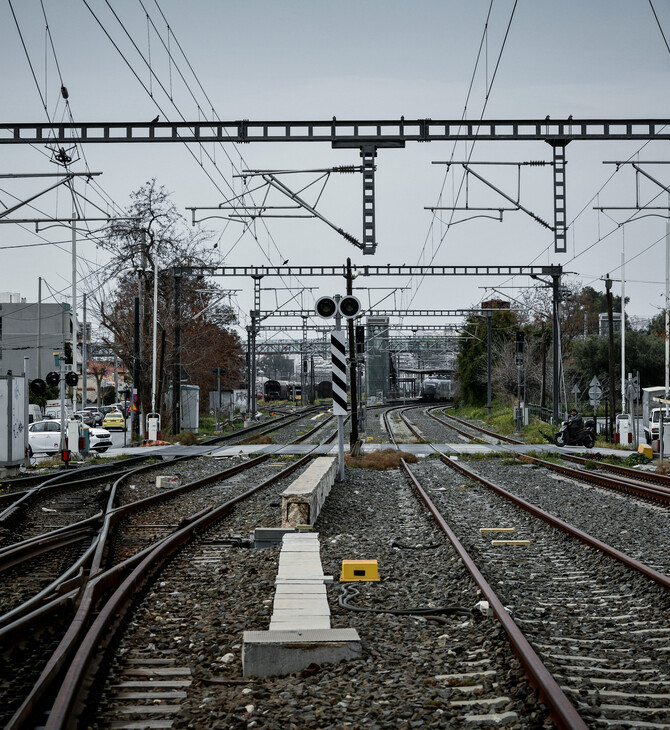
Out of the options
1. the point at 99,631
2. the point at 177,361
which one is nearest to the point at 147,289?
the point at 177,361

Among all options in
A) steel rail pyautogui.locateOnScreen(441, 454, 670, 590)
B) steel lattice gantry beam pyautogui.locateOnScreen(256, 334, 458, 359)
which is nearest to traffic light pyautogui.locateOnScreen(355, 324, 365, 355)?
steel rail pyautogui.locateOnScreen(441, 454, 670, 590)

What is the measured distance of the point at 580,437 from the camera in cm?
3241

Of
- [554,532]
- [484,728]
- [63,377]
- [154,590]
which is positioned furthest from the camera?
[63,377]

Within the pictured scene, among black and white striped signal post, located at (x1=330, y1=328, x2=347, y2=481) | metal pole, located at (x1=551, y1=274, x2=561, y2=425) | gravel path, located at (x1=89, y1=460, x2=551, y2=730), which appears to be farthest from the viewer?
metal pole, located at (x1=551, y1=274, x2=561, y2=425)

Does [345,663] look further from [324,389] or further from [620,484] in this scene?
[324,389]

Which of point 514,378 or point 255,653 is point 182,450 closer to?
point 255,653

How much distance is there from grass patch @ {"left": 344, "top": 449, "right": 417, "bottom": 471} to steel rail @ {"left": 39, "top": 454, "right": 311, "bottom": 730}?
1279cm

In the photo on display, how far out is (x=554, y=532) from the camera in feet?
40.8

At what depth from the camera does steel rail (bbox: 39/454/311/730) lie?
4.78 meters

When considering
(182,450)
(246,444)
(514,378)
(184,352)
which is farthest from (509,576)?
(514,378)

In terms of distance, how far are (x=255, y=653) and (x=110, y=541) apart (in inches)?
242

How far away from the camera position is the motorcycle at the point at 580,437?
32250mm

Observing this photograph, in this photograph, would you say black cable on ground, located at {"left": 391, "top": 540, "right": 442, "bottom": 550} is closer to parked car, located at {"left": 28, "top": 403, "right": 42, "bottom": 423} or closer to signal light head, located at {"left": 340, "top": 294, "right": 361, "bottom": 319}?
signal light head, located at {"left": 340, "top": 294, "right": 361, "bottom": 319}

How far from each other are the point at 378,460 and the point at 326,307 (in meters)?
8.09
